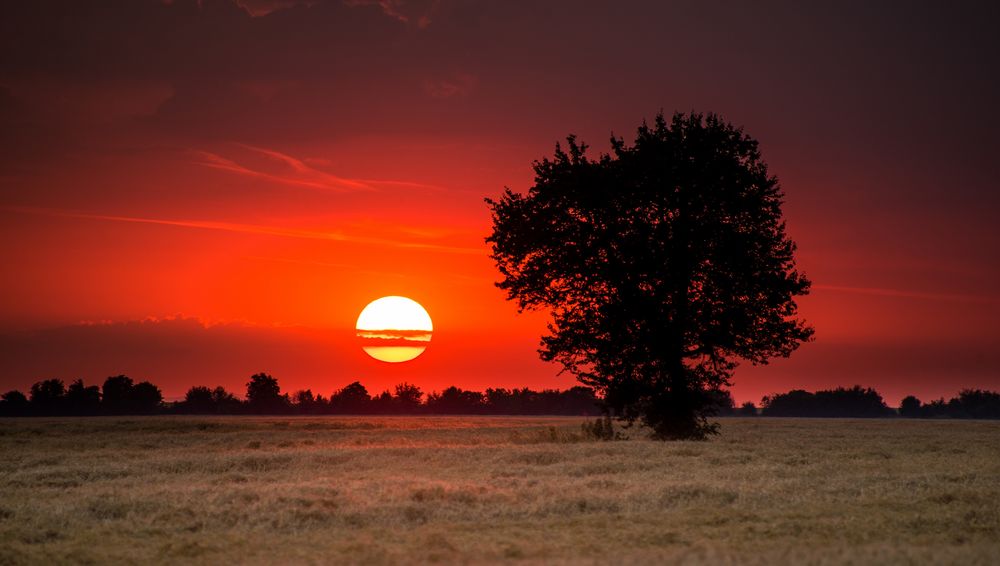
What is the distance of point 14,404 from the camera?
357ft

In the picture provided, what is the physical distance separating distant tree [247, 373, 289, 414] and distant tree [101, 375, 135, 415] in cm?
1467

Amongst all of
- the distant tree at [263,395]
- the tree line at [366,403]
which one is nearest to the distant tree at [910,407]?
the tree line at [366,403]

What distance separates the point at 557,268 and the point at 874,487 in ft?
68.9

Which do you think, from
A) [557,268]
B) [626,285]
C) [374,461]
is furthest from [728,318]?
[374,461]

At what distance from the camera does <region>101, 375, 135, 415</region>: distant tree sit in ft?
365

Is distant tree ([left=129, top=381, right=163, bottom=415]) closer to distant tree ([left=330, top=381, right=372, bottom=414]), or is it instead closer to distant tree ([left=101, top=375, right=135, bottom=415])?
distant tree ([left=101, top=375, right=135, bottom=415])

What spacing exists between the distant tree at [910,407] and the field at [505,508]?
134 m

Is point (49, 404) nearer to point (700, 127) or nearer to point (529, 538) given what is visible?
point (700, 127)

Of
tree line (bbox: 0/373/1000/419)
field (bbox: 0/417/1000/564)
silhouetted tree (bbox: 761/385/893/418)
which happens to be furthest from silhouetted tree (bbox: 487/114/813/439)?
silhouetted tree (bbox: 761/385/893/418)

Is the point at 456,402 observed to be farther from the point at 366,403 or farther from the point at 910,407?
the point at 910,407

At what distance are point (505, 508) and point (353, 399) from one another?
111m

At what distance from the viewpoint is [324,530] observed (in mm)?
16344

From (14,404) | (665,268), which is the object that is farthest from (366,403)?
(665,268)

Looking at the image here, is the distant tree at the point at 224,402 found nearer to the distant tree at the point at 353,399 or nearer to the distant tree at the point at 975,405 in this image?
the distant tree at the point at 353,399
